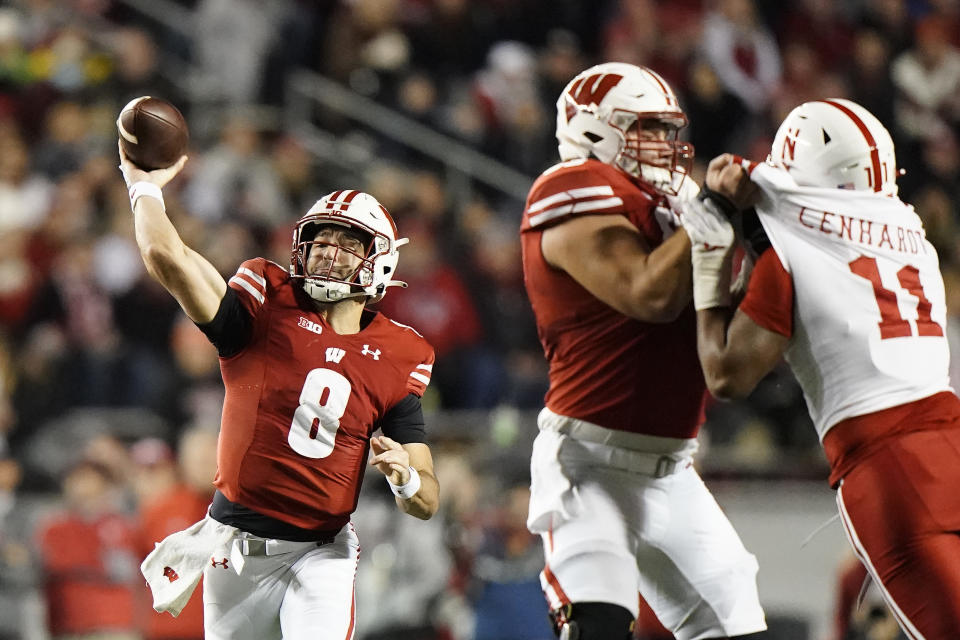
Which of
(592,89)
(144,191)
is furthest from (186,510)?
(592,89)

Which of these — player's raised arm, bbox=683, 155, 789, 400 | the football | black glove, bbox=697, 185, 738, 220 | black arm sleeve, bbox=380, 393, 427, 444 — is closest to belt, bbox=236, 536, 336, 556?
black arm sleeve, bbox=380, 393, 427, 444

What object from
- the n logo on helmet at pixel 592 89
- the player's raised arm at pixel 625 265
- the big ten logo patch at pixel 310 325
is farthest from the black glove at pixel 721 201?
the big ten logo patch at pixel 310 325

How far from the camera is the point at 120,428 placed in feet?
27.3

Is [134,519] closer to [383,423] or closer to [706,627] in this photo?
[383,423]

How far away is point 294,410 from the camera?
4.33m

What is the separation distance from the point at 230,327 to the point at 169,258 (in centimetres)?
36

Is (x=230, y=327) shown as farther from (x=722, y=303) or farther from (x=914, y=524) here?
(x=914, y=524)

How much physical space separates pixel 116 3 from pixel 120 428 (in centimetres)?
469

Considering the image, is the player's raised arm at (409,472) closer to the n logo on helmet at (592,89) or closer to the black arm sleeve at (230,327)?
the black arm sleeve at (230,327)

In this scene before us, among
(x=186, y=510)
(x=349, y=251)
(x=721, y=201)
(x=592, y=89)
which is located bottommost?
(x=186, y=510)

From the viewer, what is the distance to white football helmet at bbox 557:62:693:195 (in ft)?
14.4

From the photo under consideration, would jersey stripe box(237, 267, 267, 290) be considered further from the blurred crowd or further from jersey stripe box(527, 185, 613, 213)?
the blurred crowd

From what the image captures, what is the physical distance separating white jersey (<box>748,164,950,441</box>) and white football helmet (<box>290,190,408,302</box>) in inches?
49.8

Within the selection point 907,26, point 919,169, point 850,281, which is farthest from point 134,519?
point 907,26
